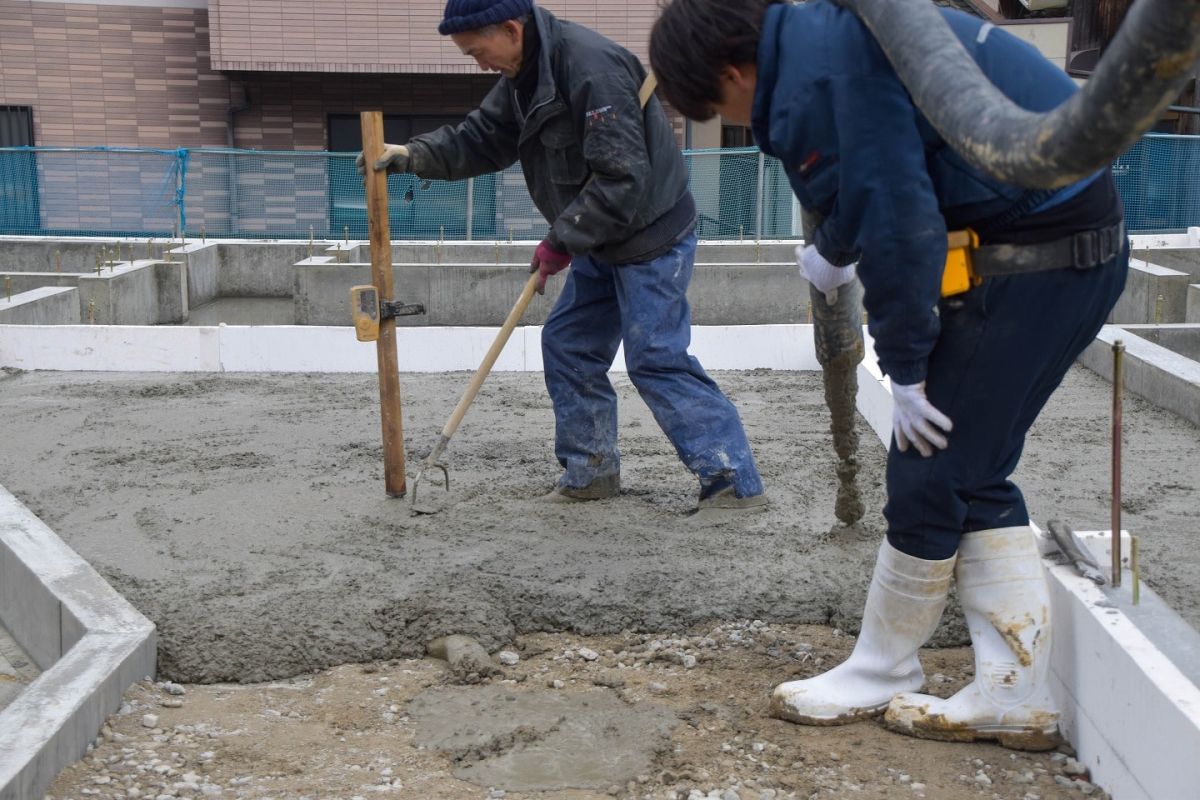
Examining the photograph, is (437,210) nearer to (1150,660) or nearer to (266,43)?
(266,43)

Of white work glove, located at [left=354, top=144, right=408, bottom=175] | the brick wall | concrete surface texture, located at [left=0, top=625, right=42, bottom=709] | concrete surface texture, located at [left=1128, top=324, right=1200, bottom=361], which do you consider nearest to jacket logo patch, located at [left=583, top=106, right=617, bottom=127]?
white work glove, located at [left=354, top=144, right=408, bottom=175]

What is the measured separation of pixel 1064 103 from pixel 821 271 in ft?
4.99

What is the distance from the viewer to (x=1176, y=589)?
338 centimetres

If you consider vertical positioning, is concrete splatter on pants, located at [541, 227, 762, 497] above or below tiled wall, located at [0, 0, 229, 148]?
below

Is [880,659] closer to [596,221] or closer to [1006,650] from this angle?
[1006,650]

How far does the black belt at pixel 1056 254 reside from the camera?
2.36 metres

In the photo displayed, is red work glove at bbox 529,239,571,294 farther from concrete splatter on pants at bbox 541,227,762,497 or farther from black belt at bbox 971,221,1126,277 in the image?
black belt at bbox 971,221,1126,277

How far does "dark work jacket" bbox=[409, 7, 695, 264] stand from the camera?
378cm

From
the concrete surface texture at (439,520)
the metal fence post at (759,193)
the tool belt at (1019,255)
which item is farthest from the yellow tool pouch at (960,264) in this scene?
the metal fence post at (759,193)

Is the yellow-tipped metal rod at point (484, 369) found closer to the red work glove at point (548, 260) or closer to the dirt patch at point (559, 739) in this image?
the red work glove at point (548, 260)

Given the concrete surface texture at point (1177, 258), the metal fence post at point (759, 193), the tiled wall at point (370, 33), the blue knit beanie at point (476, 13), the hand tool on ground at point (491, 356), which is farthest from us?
the tiled wall at point (370, 33)

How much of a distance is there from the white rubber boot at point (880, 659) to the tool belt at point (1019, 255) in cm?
58

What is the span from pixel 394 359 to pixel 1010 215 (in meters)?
2.40

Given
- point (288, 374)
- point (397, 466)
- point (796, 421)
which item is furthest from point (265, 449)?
point (796, 421)
